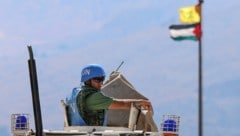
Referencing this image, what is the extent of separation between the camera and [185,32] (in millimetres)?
13422

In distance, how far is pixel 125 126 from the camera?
18000 mm

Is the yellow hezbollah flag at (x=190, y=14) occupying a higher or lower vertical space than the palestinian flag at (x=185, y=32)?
higher

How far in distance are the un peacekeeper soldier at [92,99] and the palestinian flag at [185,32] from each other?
3.33 metres

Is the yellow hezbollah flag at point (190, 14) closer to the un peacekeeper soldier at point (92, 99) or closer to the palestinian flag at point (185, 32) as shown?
the palestinian flag at point (185, 32)

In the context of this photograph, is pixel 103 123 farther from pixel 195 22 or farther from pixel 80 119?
pixel 195 22

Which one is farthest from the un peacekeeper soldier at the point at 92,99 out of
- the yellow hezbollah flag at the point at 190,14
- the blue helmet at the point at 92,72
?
the yellow hezbollah flag at the point at 190,14

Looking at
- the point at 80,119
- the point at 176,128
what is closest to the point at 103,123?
the point at 80,119

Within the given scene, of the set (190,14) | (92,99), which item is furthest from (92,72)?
(190,14)

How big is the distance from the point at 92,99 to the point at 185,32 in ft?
12.6

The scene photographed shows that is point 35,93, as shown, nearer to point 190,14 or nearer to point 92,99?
point 190,14

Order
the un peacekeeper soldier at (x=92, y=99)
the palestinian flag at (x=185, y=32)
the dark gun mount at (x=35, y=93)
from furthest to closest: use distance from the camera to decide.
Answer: the un peacekeeper soldier at (x=92, y=99) < the palestinian flag at (x=185, y=32) < the dark gun mount at (x=35, y=93)

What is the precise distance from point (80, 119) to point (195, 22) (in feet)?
14.8

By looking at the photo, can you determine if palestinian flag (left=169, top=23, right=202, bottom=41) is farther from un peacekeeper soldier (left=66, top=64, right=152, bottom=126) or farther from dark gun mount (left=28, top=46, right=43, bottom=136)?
un peacekeeper soldier (left=66, top=64, right=152, bottom=126)

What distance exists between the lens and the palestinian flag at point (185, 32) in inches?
520
